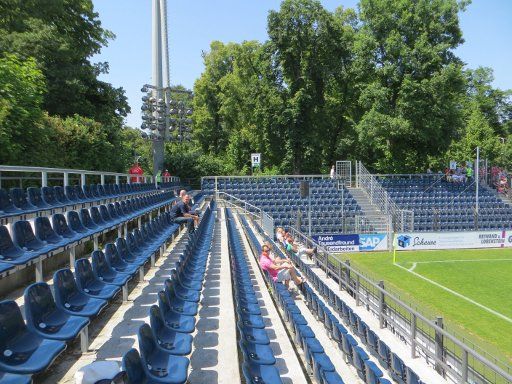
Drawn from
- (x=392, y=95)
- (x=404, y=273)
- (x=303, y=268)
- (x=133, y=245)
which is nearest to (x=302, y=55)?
(x=392, y=95)

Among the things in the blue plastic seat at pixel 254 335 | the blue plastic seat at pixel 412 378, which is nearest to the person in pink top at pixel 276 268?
the blue plastic seat at pixel 254 335

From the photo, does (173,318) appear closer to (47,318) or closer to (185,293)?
(185,293)

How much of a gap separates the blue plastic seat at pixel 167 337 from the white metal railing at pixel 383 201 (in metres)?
21.2

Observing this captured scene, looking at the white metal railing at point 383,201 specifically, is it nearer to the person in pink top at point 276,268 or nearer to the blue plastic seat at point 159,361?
the person in pink top at point 276,268

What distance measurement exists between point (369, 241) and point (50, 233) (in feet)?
62.5

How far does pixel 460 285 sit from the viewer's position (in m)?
16.2

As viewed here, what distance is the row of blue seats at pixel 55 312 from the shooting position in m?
3.08

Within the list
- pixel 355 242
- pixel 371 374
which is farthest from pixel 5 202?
pixel 355 242

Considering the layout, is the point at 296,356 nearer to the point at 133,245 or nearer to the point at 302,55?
the point at 133,245

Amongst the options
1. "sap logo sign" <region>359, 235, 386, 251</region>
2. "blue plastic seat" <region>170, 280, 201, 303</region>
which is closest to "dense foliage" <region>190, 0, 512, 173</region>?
"sap logo sign" <region>359, 235, 386, 251</region>

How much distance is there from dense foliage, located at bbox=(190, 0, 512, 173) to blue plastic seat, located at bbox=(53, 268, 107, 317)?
2878 cm

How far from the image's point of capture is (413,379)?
5418 millimetres

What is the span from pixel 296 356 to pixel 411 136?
1140 inches

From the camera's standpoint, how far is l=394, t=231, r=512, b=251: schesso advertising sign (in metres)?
22.9
